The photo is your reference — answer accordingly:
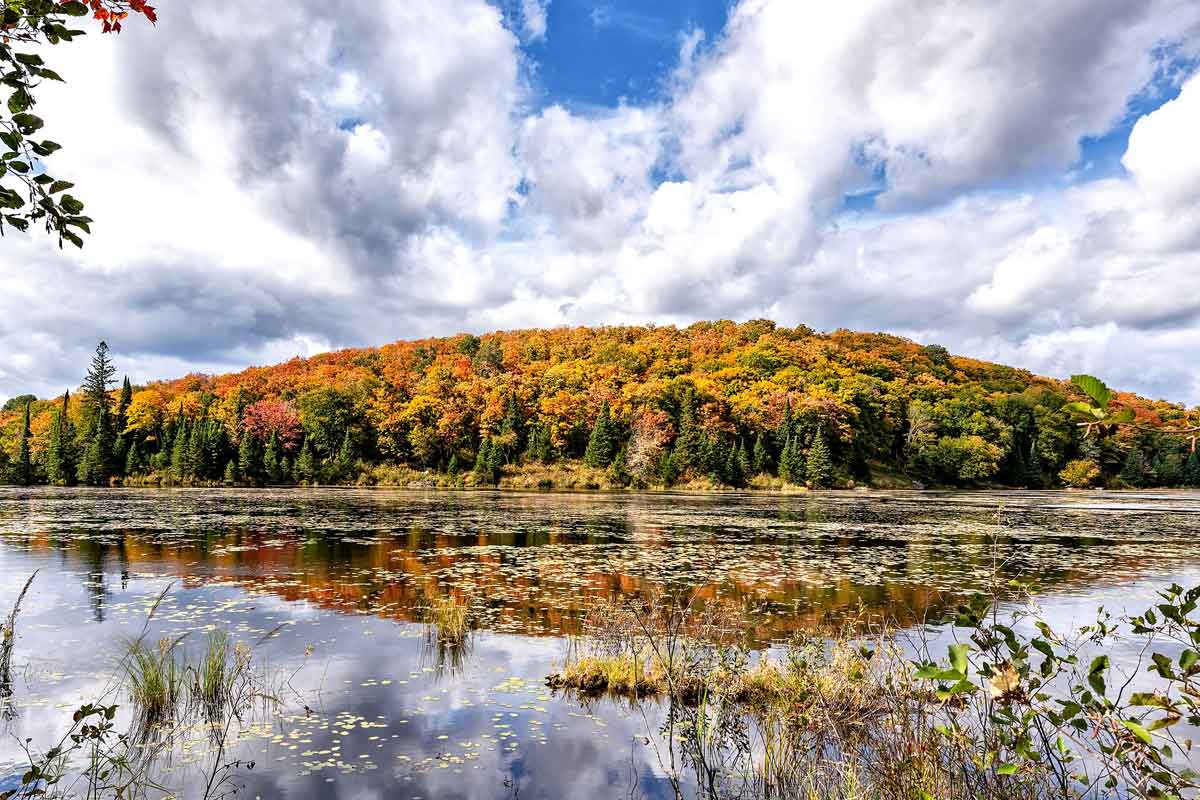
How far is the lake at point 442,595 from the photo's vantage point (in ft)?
22.7

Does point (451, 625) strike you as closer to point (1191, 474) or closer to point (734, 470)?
point (734, 470)

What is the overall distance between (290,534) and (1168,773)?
1051 inches

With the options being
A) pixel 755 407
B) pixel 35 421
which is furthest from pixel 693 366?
pixel 35 421

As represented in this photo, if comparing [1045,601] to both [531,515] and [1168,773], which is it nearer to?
[1168,773]

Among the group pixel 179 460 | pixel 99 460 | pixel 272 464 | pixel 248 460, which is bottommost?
pixel 272 464

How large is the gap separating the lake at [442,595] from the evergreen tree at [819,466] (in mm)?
44858

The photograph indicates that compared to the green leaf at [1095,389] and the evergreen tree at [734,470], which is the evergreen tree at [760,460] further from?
the green leaf at [1095,389]

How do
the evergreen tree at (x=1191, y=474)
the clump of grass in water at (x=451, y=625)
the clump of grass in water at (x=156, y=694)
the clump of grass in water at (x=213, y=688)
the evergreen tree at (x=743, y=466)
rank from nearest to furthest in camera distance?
the clump of grass in water at (x=156, y=694) → the clump of grass in water at (x=213, y=688) → the clump of grass in water at (x=451, y=625) → the evergreen tree at (x=743, y=466) → the evergreen tree at (x=1191, y=474)

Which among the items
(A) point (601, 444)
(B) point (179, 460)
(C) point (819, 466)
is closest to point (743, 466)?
(C) point (819, 466)

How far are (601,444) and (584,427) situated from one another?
8.14 metres

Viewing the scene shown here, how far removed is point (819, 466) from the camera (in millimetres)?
78750

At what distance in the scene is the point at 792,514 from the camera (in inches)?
1576

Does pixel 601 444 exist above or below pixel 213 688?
above

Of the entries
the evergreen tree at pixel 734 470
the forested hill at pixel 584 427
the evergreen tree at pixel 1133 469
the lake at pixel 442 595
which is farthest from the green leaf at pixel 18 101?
the evergreen tree at pixel 1133 469
